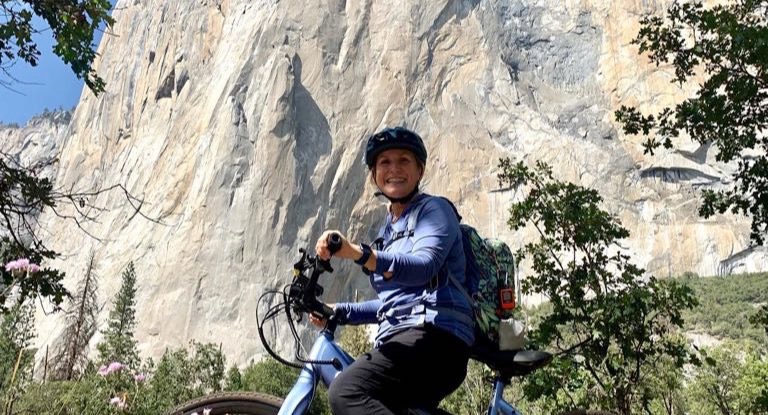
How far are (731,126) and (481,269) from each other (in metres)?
4.60

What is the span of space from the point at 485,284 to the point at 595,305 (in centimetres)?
338

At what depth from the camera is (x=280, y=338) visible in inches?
1750

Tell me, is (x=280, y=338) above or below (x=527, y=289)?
above

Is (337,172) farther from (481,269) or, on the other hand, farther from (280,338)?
(481,269)

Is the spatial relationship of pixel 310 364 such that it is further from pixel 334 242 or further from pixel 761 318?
pixel 761 318

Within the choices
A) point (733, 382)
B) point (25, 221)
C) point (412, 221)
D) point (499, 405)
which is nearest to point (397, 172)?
point (412, 221)

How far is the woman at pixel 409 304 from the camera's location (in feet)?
7.82

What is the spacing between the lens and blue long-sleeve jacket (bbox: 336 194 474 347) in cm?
240

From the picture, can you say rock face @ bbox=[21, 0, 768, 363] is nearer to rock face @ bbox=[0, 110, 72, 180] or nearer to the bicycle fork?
the bicycle fork

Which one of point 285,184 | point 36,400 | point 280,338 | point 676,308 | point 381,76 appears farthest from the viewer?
point 381,76

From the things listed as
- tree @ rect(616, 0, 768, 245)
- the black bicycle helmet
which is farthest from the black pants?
tree @ rect(616, 0, 768, 245)

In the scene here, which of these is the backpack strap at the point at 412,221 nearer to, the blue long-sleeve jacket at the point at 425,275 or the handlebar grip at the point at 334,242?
the blue long-sleeve jacket at the point at 425,275

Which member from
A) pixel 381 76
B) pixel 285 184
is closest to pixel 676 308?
pixel 285 184

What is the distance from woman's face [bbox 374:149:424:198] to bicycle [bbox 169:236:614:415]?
569 mm
